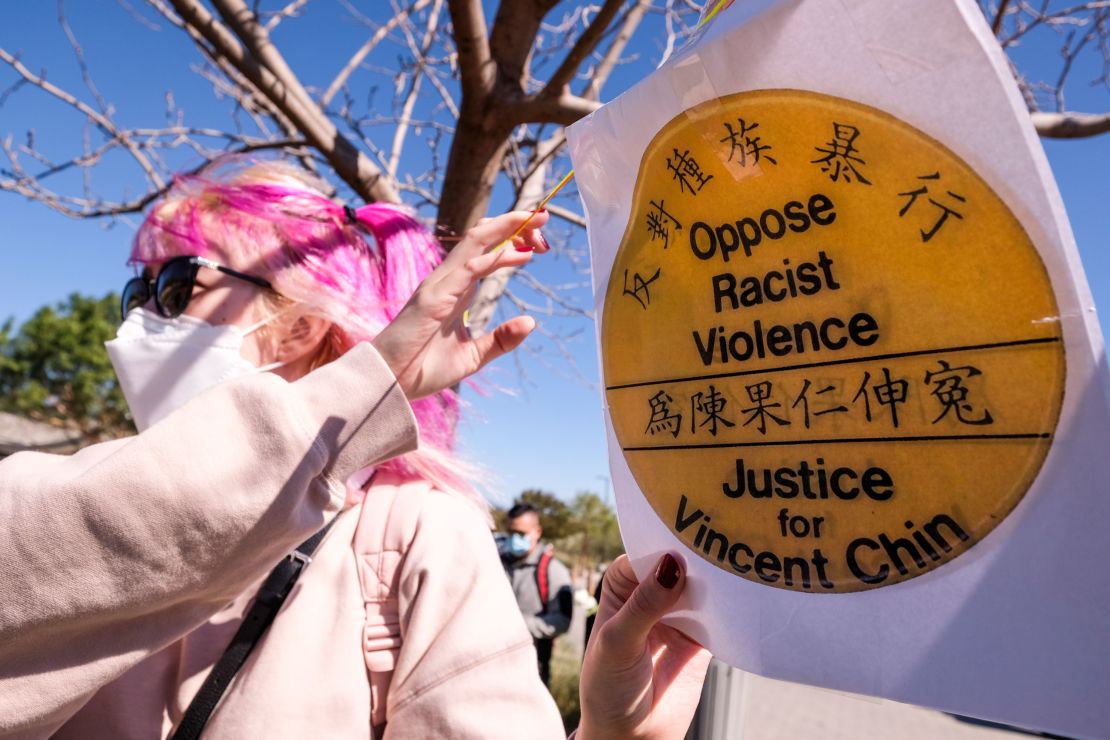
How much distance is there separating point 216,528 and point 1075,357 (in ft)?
2.88

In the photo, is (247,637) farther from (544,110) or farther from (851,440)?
(544,110)

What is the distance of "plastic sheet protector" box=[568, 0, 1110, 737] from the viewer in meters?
0.43

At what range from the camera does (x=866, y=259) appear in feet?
1.70

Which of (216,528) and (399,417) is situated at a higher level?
(399,417)

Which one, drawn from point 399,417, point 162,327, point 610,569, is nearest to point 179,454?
point 399,417

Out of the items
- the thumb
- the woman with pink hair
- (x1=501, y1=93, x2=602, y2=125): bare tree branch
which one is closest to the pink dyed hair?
the woman with pink hair

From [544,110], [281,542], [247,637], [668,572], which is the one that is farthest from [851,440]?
[544,110]

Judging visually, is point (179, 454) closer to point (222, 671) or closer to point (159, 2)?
point (222, 671)

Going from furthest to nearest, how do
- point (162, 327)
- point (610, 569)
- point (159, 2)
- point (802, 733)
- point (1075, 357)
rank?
point (802, 733)
point (159, 2)
point (162, 327)
point (610, 569)
point (1075, 357)

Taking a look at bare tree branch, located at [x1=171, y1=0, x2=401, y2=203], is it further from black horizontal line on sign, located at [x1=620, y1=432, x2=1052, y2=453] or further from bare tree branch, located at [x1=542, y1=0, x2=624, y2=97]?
black horizontal line on sign, located at [x1=620, y1=432, x2=1052, y2=453]

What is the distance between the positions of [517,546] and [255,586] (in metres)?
3.85

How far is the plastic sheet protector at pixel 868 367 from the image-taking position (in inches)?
17.1

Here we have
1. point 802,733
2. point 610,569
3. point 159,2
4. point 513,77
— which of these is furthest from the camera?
point 802,733

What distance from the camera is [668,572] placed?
64 cm
